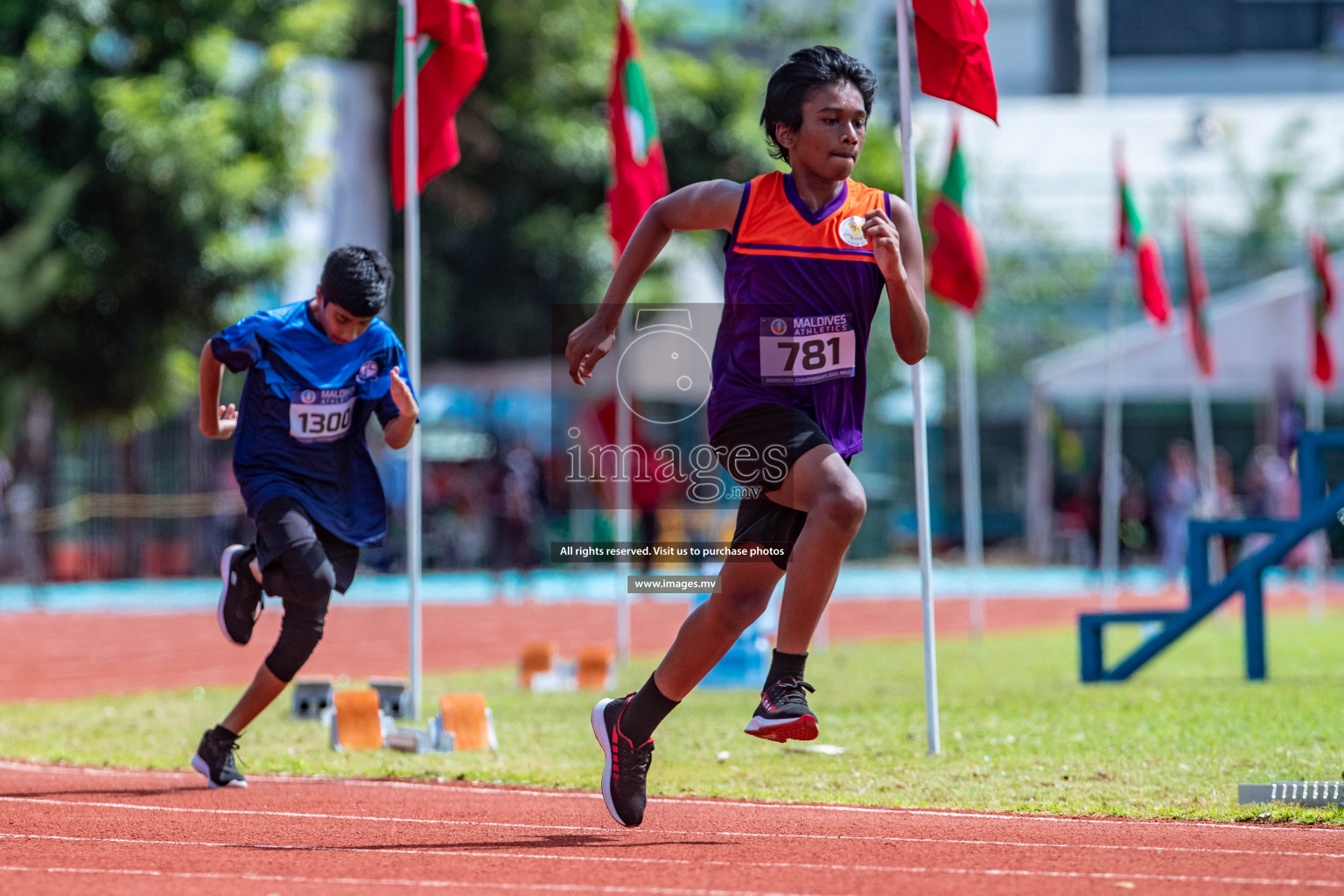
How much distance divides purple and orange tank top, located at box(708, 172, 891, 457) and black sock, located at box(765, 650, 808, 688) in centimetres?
63

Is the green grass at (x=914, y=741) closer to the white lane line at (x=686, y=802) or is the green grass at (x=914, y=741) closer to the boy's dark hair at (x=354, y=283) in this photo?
the white lane line at (x=686, y=802)

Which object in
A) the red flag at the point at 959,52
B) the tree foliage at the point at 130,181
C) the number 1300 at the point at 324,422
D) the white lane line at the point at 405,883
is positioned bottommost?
the white lane line at the point at 405,883

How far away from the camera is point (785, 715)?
466cm

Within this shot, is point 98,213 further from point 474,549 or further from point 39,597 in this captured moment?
point 474,549

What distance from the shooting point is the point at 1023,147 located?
39.1m

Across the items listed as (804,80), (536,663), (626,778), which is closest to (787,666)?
(626,778)

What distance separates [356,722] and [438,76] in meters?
3.59

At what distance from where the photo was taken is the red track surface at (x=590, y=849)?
4047 mm

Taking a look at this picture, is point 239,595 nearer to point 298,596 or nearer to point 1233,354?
point 298,596

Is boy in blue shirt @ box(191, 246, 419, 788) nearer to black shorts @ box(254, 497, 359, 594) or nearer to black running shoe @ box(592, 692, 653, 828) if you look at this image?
black shorts @ box(254, 497, 359, 594)

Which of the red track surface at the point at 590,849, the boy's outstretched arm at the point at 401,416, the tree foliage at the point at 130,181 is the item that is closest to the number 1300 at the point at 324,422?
the boy's outstretched arm at the point at 401,416

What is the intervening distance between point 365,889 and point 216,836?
1.20 meters

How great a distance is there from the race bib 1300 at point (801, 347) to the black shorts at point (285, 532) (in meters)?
2.17

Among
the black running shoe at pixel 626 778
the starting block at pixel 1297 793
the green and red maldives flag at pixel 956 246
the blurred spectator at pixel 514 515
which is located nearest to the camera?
the black running shoe at pixel 626 778
